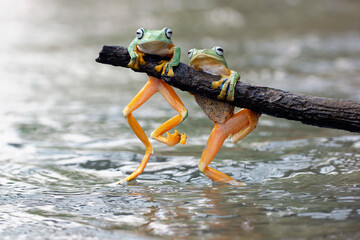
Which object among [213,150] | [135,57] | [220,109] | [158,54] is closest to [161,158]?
[213,150]

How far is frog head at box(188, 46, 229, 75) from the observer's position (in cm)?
397

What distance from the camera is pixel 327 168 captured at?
15.9 ft

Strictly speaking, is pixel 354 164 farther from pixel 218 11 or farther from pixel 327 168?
pixel 218 11

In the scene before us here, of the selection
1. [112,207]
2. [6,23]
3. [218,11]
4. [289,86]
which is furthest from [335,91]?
[6,23]

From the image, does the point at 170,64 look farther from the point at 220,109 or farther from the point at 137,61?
the point at 220,109

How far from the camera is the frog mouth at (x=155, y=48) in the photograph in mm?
3892

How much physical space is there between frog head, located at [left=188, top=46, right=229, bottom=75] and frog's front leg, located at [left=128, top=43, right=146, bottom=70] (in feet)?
1.20

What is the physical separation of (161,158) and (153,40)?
6.09 ft

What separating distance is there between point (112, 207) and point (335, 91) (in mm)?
5747

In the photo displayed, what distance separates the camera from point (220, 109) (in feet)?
13.7

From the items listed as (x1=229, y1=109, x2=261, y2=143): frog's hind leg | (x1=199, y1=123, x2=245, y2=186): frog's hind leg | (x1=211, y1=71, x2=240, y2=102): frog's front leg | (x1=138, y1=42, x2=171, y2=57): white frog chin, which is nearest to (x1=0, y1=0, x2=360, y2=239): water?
(x1=199, y1=123, x2=245, y2=186): frog's hind leg

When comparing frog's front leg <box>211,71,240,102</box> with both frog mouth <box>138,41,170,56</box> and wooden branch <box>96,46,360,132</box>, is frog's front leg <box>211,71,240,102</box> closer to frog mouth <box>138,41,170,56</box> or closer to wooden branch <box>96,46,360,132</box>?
wooden branch <box>96,46,360,132</box>

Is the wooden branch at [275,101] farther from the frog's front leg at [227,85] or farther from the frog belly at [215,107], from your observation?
the frog belly at [215,107]

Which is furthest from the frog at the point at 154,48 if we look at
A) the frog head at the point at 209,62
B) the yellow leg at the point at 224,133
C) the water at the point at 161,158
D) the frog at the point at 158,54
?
the water at the point at 161,158
